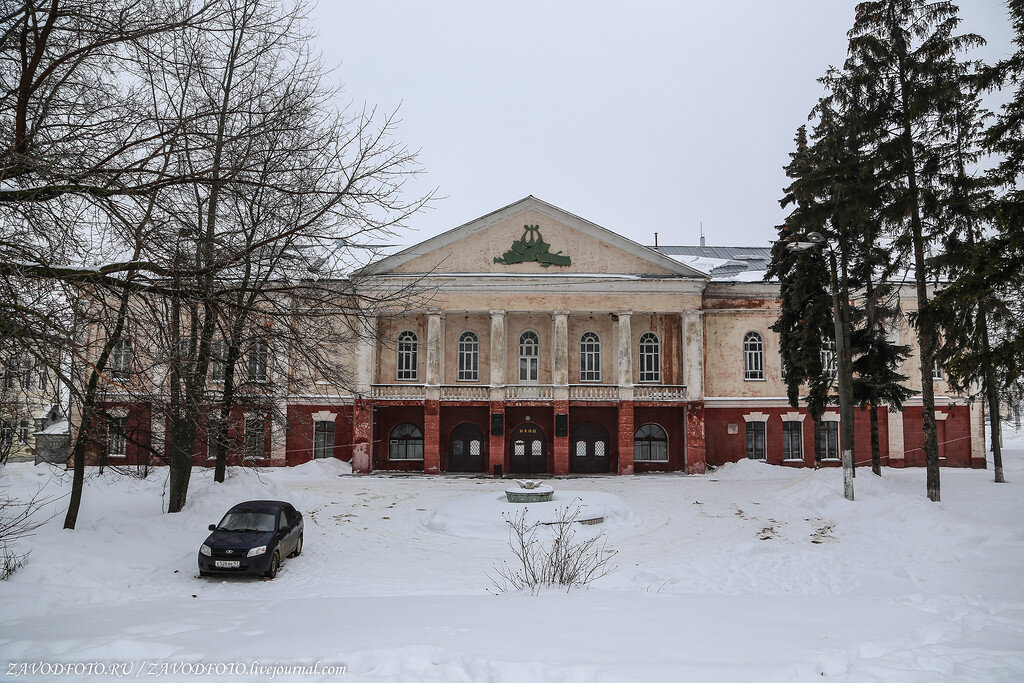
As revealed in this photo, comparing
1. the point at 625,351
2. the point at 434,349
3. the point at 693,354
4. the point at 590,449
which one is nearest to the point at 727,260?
the point at 693,354

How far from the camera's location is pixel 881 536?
1606cm

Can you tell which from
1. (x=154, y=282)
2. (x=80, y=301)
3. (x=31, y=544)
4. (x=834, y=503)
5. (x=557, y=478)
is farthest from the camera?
(x=557, y=478)

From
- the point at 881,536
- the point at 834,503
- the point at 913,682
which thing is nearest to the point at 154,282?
the point at 913,682

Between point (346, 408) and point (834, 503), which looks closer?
point (834, 503)

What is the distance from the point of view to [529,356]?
34062mm

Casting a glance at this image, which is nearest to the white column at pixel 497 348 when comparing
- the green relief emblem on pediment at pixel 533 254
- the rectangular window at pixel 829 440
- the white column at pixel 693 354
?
the green relief emblem on pediment at pixel 533 254

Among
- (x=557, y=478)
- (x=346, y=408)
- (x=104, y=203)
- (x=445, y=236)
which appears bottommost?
(x=557, y=478)

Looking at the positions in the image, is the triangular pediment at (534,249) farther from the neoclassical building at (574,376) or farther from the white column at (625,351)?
the white column at (625,351)

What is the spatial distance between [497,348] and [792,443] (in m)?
15.6

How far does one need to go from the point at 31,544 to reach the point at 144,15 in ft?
34.0

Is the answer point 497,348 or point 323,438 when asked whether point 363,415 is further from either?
point 497,348

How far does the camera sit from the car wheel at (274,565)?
13000 millimetres

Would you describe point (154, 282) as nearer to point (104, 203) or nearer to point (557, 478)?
point (104, 203)

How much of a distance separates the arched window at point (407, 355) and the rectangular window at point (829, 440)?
2094cm
